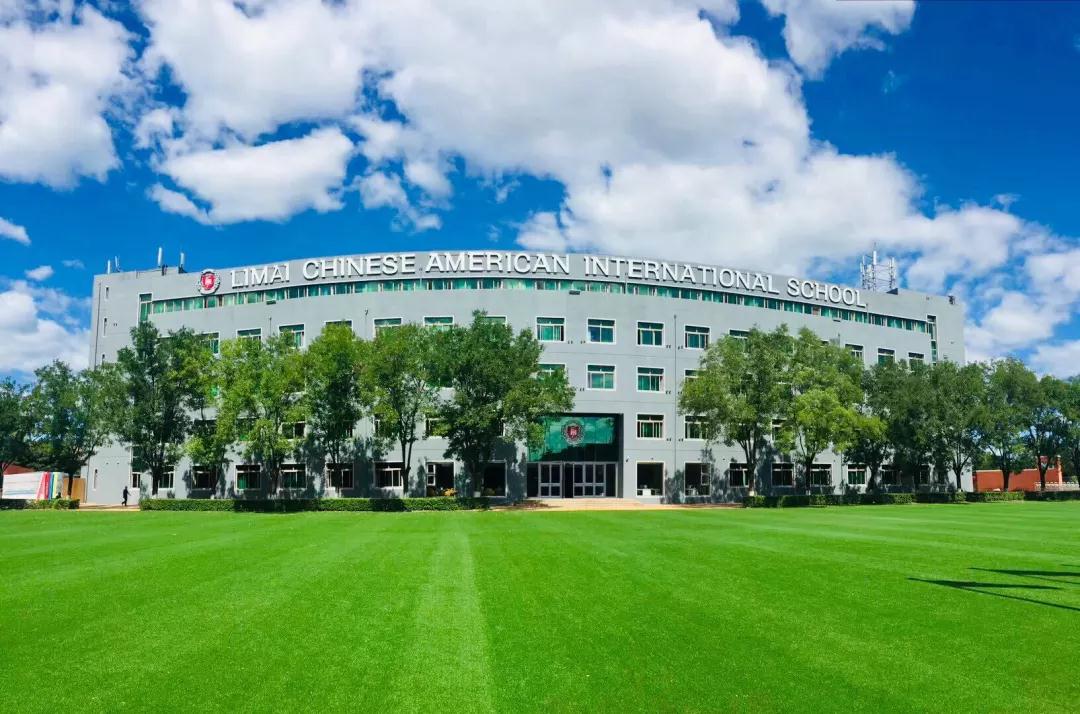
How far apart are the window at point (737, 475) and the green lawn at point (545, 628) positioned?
127 feet

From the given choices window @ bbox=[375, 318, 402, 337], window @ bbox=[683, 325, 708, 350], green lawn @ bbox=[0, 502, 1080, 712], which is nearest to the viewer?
green lawn @ bbox=[0, 502, 1080, 712]

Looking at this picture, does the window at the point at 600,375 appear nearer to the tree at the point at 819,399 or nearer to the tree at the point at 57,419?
the tree at the point at 819,399

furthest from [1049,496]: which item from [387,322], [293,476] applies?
[293,476]

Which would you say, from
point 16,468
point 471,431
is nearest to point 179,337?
point 471,431

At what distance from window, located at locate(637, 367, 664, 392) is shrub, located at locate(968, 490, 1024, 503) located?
90.6 feet

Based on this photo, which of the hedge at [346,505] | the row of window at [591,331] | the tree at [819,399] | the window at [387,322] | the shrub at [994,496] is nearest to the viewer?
the hedge at [346,505]

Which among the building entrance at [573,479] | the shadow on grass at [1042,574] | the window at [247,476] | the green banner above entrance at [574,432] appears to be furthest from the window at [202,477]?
the shadow on grass at [1042,574]

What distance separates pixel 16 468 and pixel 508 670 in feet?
295

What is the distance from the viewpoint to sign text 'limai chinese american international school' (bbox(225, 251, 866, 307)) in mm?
58469

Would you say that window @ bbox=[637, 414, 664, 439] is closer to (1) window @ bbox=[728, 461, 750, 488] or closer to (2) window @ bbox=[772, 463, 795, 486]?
(1) window @ bbox=[728, 461, 750, 488]

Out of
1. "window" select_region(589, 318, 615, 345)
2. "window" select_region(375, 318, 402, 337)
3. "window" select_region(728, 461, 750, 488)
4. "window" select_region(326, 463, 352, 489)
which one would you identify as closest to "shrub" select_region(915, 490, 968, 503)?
"window" select_region(728, 461, 750, 488)

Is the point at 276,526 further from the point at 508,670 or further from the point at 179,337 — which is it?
the point at 179,337

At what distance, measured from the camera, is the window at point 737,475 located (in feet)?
201

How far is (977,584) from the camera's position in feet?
51.1
